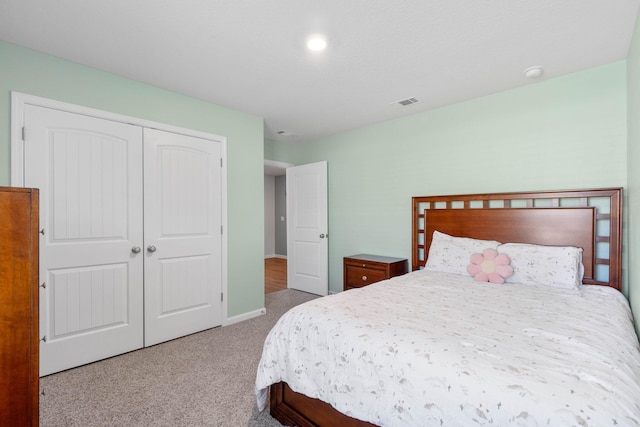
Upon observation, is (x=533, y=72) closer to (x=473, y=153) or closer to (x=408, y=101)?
(x=473, y=153)

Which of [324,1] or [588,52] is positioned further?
[588,52]

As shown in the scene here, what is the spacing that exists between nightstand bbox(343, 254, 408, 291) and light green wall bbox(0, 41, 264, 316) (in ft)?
3.57

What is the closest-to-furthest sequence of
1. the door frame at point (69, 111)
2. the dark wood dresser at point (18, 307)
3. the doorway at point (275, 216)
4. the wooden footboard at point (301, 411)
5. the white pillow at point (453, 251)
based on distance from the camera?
the dark wood dresser at point (18, 307) < the wooden footboard at point (301, 411) < the door frame at point (69, 111) < the white pillow at point (453, 251) < the doorway at point (275, 216)

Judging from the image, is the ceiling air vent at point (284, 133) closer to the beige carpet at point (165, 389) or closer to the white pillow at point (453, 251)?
the white pillow at point (453, 251)

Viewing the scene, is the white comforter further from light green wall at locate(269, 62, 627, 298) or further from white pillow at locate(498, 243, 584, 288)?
light green wall at locate(269, 62, 627, 298)

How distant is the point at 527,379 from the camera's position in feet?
3.30

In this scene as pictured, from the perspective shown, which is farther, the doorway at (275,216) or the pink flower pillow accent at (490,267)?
the doorway at (275,216)

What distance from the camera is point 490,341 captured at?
50.9 inches

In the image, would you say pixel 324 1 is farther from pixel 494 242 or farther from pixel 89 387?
pixel 89 387

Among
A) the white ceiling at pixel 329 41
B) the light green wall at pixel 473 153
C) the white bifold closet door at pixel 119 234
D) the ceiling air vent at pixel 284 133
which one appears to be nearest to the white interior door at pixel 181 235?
the white bifold closet door at pixel 119 234

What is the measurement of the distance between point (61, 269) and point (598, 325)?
347 cm

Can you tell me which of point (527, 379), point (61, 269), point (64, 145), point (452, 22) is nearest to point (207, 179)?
point (64, 145)

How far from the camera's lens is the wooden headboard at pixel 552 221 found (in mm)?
2318

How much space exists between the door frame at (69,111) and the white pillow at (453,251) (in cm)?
222
